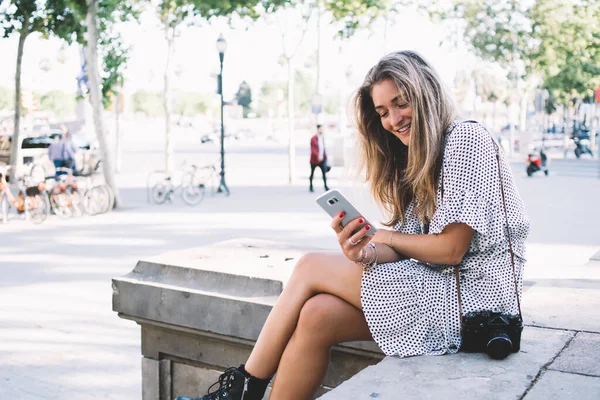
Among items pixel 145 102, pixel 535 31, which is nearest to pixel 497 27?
pixel 535 31

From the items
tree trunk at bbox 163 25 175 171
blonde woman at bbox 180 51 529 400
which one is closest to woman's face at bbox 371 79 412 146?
blonde woman at bbox 180 51 529 400

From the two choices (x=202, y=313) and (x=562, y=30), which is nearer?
(x=202, y=313)

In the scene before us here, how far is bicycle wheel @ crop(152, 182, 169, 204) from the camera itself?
1619 centimetres

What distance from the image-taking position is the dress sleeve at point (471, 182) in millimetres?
2707

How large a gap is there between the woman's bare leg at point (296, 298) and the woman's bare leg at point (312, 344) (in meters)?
0.04

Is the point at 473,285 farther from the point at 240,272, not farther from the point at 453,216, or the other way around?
the point at 240,272

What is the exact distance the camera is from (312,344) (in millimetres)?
2760

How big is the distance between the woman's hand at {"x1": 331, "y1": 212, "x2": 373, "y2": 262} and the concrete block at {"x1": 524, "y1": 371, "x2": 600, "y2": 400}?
750 mm

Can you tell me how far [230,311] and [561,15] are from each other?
106 ft

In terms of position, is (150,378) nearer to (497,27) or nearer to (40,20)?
Result: (40,20)

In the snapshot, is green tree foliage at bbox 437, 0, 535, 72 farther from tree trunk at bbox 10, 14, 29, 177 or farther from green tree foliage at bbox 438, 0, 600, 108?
tree trunk at bbox 10, 14, 29, 177

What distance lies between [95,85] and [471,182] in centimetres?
1355

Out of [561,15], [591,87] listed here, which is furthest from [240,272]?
[591,87]

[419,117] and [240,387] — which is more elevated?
[419,117]
